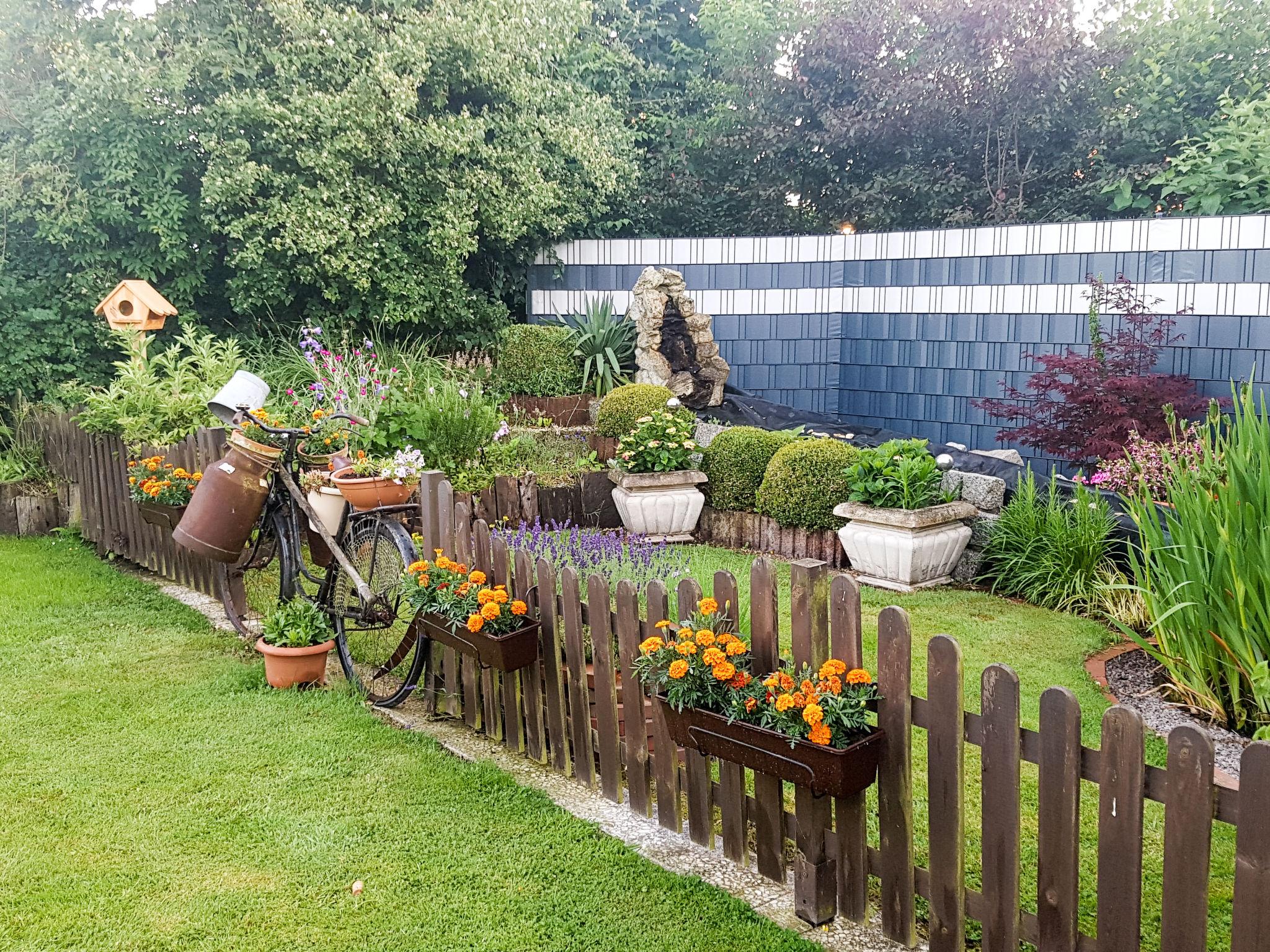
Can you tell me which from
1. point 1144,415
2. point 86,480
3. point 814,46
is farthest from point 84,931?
point 814,46

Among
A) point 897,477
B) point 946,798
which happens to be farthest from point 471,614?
point 897,477

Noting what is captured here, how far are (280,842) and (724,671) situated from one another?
1.55m

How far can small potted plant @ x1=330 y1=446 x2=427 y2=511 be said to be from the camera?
4.66 m

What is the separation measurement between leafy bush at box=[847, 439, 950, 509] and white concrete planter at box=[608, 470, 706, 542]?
4.46 feet

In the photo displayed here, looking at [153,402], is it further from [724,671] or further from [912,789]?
[912,789]

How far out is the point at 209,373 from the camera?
823 cm

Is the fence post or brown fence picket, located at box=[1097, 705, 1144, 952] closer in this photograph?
brown fence picket, located at box=[1097, 705, 1144, 952]

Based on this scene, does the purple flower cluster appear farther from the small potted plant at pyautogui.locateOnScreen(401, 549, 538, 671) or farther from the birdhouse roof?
the birdhouse roof

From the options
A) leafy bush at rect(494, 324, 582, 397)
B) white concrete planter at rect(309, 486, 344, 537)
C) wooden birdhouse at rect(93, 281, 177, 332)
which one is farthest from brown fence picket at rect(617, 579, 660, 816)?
leafy bush at rect(494, 324, 582, 397)

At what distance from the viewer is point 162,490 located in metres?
5.79

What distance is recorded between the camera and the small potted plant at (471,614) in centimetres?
355

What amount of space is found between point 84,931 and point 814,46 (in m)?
13.2

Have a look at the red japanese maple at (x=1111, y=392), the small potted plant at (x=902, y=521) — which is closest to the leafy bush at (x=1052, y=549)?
the small potted plant at (x=902, y=521)

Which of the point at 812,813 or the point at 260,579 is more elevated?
the point at 812,813
